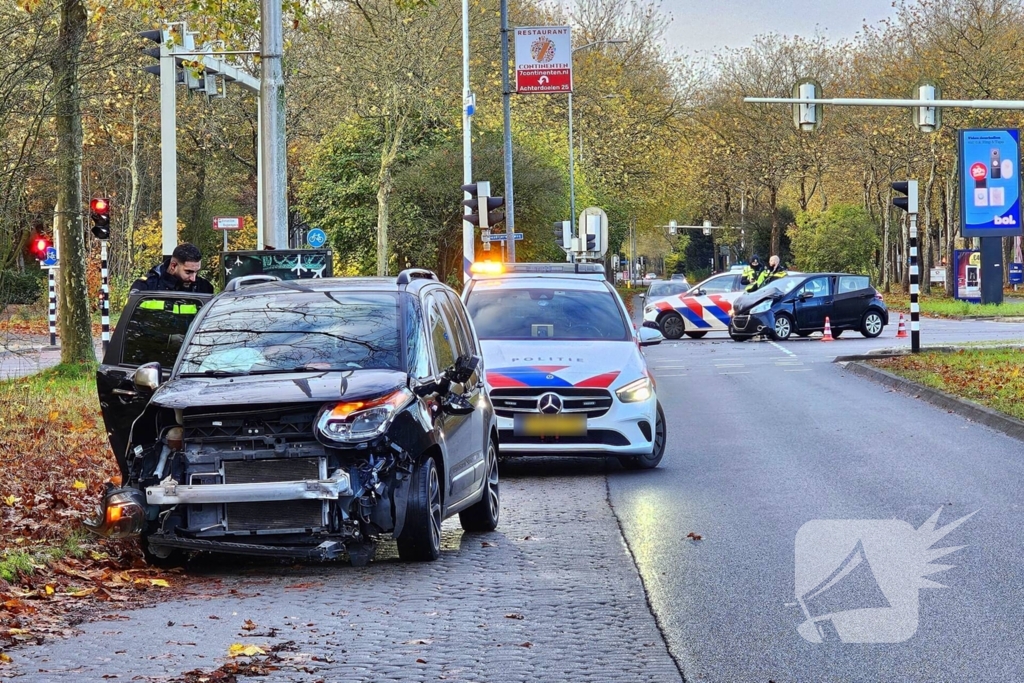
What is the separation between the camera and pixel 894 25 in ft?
223

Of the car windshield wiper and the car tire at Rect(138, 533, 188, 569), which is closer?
the car tire at Rect(138, 533, 188, 569)

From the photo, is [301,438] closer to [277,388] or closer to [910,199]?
[277,388]

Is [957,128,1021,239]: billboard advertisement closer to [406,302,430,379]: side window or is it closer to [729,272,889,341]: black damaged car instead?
[729,272,889,341]: black damaged car

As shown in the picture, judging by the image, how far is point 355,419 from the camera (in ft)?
27.1

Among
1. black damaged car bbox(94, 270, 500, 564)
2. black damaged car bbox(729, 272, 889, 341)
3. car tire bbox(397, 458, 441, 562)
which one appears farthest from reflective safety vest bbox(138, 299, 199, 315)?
black damaged car bbox(729, 272, 889, 341)

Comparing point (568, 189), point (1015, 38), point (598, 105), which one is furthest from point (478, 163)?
point (1015, 38)

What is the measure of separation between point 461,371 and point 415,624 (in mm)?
2770

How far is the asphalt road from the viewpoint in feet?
21.0

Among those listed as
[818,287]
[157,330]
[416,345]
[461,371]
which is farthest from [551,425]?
[818,287]

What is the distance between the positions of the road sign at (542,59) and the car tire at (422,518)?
1040 inches

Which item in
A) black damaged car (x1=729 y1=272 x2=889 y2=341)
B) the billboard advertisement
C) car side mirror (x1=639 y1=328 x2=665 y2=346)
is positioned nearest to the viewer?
car side mirror (x1=639 y1=328 x2=665 y2=346)

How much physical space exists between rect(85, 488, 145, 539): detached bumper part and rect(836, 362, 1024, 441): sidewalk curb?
9.81 m

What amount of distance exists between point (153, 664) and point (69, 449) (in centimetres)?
806

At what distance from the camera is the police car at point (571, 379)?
12.9 meters
